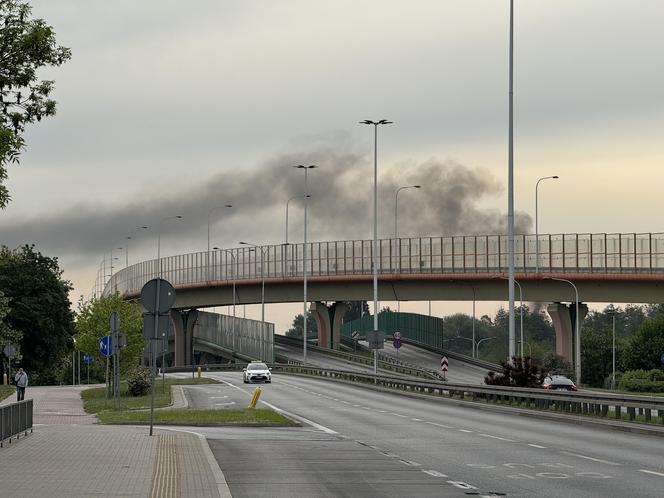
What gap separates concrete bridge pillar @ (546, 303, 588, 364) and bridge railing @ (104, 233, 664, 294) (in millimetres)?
3301

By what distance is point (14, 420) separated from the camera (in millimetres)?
24344

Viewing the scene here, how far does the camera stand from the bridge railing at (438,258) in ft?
289

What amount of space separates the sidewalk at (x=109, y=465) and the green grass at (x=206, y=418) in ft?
14.2

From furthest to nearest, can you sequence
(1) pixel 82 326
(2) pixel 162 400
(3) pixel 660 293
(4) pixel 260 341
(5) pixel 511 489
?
1. (4) pixel 260 341
2. (3) pixel 660 293
3. (1) pixel 82 326
4. (2) pixel 162 400
5. (5) pixel 511 489

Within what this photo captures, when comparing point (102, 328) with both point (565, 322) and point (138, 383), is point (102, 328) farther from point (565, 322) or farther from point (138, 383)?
point (565, 322)

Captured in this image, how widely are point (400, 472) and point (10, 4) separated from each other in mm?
9443

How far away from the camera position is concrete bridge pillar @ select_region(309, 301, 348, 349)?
122750mm

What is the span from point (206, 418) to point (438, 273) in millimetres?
64282

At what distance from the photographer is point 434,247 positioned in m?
102

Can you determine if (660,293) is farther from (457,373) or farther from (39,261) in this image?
(39,261)

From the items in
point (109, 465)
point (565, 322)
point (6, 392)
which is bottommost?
point (6, 392)

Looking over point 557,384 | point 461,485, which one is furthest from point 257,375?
point 461,485

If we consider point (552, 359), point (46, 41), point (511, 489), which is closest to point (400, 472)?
point (511, 489)

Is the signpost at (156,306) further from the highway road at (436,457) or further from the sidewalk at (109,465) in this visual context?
the highway road at (436,457)
